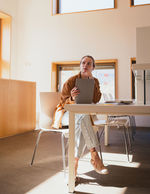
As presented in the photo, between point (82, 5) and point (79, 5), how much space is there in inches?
3.4

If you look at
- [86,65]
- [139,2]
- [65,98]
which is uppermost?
[139,2]

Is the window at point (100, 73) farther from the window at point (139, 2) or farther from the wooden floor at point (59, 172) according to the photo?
the wooden floor at point (59, 172)

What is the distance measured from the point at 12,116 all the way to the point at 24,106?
0.40 metres

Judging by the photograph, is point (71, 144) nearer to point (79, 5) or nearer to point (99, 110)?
point (99, 110)

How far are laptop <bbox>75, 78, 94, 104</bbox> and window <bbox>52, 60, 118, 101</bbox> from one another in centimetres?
417

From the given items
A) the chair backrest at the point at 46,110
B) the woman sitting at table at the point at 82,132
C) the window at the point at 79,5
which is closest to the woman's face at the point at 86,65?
the woman sitting at table at the point at 82,132

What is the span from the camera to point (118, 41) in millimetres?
5383

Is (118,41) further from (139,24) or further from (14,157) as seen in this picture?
(14,157)

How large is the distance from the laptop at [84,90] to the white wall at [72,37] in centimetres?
416

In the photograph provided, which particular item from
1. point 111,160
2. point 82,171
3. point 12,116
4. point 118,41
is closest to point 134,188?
point 82,171

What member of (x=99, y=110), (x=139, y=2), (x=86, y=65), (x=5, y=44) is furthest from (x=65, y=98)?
(x=5, y=44)

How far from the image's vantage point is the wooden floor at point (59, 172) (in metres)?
1.58

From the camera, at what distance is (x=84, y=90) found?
1.30m

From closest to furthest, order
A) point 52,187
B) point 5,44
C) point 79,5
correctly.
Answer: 1. point 52,187
2. point 79,5
3. point 5,44
